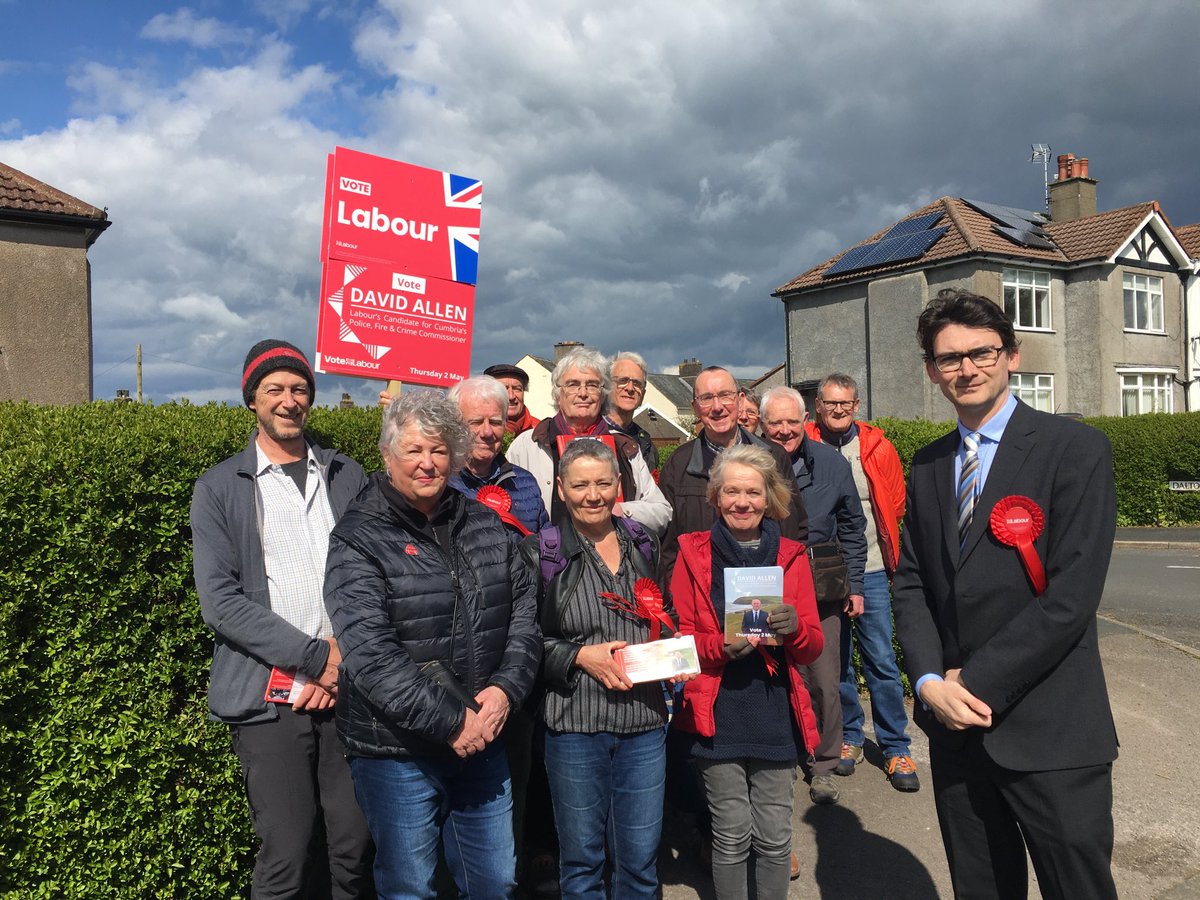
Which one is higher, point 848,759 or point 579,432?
point 579,432

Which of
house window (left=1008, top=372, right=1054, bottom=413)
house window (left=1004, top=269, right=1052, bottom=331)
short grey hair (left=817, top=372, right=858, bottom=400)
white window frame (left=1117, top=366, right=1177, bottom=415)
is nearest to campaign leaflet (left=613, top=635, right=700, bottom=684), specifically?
short grey hair (left=817, top=372, right=858, bottom=400)

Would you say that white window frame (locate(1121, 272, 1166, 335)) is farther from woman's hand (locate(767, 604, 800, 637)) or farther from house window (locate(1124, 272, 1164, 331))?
woman's hand (locate(767, 604, 800, 637))

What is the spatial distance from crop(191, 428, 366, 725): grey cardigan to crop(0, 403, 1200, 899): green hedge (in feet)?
0.97

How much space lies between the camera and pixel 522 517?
Result: 3.76 metres

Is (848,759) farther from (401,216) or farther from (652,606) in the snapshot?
(401,216)

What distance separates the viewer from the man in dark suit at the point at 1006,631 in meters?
2.40

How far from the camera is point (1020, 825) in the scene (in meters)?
2.58

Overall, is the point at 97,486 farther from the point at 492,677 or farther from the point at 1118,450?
the point at 1118,450

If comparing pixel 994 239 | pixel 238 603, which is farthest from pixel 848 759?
pixel 994 239

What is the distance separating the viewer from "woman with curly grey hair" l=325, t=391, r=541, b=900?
269cm

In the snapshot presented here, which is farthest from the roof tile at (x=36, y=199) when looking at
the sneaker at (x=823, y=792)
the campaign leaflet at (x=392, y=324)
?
the sneaker at (x=823, y=792)

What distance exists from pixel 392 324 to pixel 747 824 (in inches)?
128

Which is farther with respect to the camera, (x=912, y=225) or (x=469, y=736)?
(x=912, y=225)

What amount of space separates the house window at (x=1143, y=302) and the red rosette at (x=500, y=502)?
1212 inches
